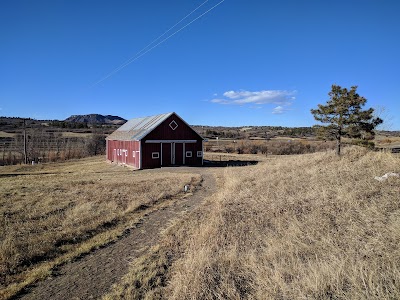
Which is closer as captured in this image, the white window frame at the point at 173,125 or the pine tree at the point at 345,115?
the pine tree at the point at 345,115

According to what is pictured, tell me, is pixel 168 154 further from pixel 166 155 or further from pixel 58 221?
pixel 58 221

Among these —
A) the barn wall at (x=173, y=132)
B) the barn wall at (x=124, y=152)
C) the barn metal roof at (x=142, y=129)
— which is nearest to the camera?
the barn metal roof at (x=142, y=129)

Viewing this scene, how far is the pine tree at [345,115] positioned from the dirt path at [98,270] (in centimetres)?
1550

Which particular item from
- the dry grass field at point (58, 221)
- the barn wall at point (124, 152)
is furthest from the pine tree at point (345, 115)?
the barn wall at point (124, 152)

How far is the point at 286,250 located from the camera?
19.5 feet

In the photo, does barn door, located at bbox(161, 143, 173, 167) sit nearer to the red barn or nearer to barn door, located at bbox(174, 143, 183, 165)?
the red barn

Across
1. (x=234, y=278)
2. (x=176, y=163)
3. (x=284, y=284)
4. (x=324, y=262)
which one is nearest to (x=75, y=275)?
(x=234, y=278)

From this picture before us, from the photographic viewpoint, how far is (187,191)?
16.6m

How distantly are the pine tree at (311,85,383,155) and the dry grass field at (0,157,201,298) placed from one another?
36.5 ft

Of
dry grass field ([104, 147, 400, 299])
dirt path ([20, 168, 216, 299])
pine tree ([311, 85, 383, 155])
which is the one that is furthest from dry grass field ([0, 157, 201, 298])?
pine tree ([311, 85, 383, 155])

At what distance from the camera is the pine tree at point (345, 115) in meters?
20.6

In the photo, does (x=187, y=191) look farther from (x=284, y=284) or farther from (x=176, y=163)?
(x=176, y=163)

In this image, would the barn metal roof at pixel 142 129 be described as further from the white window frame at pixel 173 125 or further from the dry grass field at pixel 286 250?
the dry grass field at pixel 286 250

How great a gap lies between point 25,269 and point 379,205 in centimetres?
825
